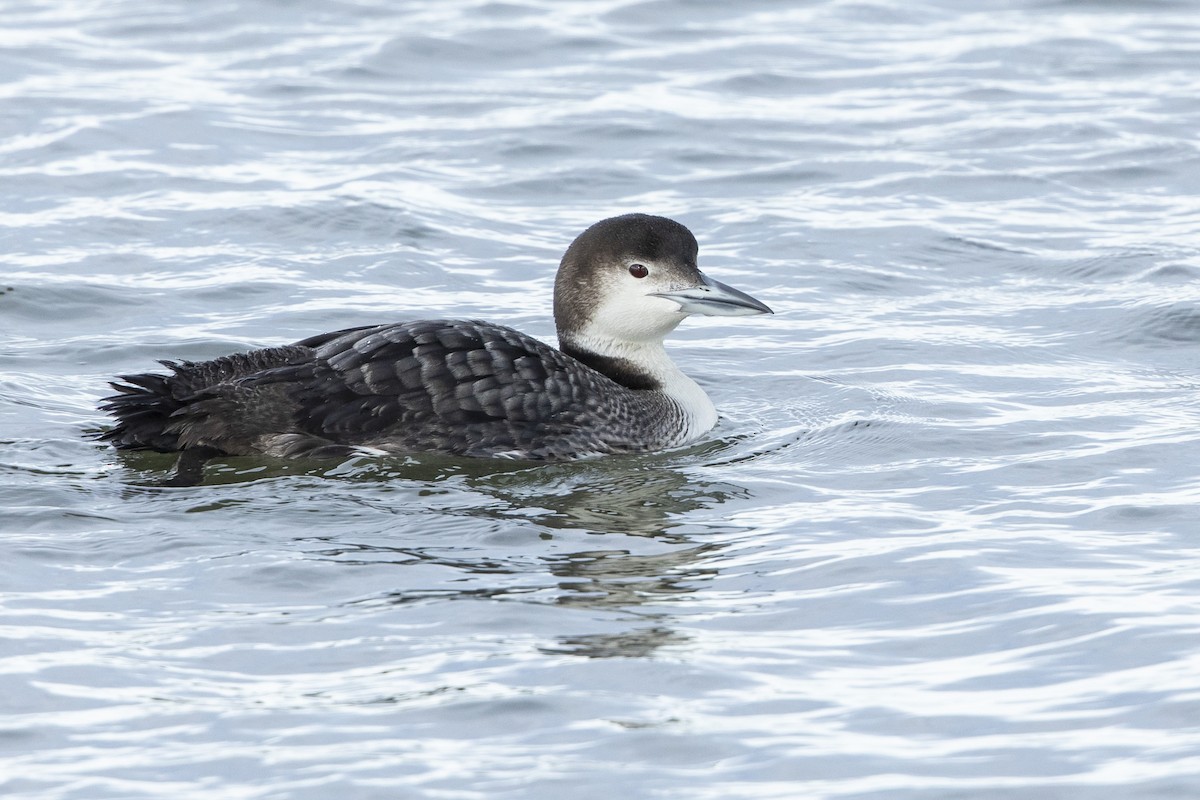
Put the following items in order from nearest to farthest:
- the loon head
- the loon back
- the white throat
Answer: the loon back → the loon head → the white throat

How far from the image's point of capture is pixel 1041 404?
8109 mm

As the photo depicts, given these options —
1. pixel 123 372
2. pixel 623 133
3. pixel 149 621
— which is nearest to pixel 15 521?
pixel 149 621

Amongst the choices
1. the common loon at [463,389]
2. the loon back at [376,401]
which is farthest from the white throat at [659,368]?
the loon back at [376,401]

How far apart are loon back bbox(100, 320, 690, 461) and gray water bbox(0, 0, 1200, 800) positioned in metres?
0.10

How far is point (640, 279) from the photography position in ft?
24.8

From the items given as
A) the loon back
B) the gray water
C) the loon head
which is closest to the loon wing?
the loon back

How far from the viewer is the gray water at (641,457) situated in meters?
4.84

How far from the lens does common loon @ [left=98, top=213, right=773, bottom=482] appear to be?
6.84m

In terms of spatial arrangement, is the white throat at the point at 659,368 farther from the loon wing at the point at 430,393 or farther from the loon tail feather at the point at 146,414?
the loon tail feather at the point at 146,414

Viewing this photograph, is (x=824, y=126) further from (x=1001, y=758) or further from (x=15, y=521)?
(x=1001, y=758)

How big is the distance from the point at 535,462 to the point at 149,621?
6.53 feet

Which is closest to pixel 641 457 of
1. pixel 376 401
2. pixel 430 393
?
pixel 430 393

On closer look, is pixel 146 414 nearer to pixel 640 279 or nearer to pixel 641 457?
pixel 641 457

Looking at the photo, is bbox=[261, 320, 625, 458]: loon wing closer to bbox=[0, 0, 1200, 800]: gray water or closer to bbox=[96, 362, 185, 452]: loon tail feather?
bbox=[0, 0, 1200, 800]: gray water
